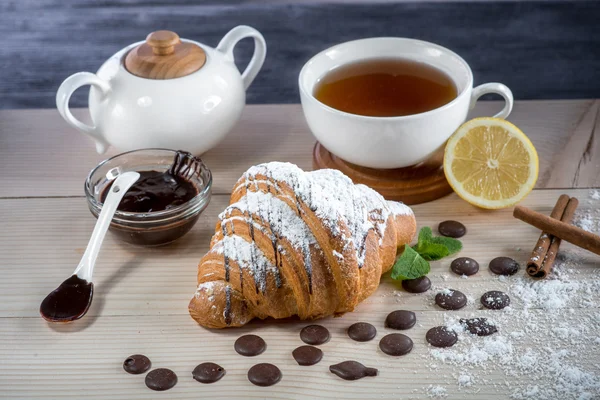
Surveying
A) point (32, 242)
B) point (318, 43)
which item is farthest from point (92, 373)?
point (318, 43)

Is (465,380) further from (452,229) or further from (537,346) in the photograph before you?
(452,229)

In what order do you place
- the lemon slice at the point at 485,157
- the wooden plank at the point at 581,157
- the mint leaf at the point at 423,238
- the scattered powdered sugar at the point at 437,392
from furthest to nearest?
the wooden plank at the point at 581,157
the lemon slice at the point at 485,157
the mint leaf at the point at 423,238
the scattered powdered sugar at the point at 437,392

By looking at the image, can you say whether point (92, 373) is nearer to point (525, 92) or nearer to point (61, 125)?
point (61, 125)

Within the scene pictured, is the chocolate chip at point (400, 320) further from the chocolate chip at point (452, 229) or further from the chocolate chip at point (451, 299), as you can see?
the chocolate chip at point (452, 229)

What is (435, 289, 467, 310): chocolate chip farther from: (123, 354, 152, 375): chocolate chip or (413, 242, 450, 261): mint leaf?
(123, 354, 152, 375): chocolate chip

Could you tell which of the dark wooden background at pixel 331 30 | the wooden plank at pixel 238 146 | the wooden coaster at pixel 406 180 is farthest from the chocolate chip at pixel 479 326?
the dark wooden background at pixel 331 30
